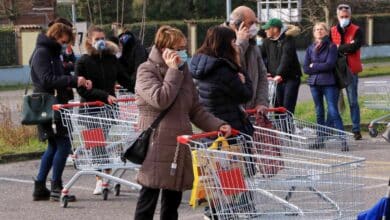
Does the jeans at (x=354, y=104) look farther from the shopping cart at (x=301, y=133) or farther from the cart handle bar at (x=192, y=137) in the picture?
the cart handle bar at (x=192, y=137)

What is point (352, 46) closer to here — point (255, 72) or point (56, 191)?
point (255, 72)

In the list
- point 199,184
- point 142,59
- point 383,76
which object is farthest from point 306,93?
point 199,184

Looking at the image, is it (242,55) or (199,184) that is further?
(242,55)

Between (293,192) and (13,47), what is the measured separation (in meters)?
29.7

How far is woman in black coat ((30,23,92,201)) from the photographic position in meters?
9.83

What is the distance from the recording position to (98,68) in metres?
10.2

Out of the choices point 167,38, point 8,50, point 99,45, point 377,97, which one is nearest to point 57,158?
point 99,45

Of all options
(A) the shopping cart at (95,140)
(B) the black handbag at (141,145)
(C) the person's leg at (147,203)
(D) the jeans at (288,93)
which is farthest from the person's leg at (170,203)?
(D) the jeans at (288,93)

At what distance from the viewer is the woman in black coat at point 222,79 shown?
7.94 meters

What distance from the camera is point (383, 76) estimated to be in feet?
112

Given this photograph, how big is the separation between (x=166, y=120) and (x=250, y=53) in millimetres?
2242

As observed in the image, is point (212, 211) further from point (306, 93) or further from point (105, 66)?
point (306, 93)

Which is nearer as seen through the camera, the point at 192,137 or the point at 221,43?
the point at 192,137

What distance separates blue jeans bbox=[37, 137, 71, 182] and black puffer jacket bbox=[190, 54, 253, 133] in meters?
2.42
